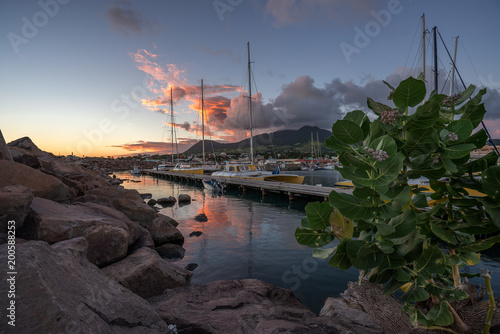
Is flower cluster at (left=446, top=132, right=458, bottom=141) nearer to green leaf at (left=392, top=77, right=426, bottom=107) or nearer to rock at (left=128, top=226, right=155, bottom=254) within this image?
green leaf at (left=392, top=77, right=426, bottom=107)

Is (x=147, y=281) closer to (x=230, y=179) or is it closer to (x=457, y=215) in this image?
(x=457, y=215)

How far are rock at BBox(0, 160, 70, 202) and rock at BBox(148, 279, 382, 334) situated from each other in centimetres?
475

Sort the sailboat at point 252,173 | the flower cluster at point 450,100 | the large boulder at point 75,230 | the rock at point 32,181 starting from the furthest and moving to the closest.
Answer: the sailboat at point 252,173 < the rock at point 32,181 < the large boulder at point 75,230 < the flower cluster at point 450,100

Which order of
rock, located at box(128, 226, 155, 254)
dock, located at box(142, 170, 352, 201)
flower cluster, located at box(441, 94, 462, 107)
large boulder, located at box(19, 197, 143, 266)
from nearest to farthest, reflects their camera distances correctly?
flower cluster, located at box(441, 94, 462, 107), large boulder, located at box(19, 197, 143, 266), rock, located at box(128, 226, 155, 254), dock, located at box(142, 170, 352, 201)

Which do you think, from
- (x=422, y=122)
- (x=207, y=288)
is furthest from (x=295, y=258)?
(x=422, y=122)

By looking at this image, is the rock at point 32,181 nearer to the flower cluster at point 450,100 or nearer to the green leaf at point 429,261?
the green leaf at point 429,261

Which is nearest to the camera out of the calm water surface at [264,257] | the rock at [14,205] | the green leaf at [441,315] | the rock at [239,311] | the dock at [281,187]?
the green leaf at [441,315]

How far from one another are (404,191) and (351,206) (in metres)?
0.29

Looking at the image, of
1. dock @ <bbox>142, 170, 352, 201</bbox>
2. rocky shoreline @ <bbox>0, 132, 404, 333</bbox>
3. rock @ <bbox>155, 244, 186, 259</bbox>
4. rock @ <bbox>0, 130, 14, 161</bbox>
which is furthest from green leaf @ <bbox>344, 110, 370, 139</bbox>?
dock @ <bbox>142, 170, 352, 201</bbox>

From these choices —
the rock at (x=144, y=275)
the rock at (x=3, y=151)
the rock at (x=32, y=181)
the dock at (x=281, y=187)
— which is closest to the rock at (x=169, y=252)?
the rock at (x=144, y=275)

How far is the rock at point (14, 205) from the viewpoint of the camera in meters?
4.47

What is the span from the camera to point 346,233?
170 cm

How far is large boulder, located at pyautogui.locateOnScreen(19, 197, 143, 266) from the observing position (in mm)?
5047

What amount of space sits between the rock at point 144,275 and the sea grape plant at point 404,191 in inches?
188
